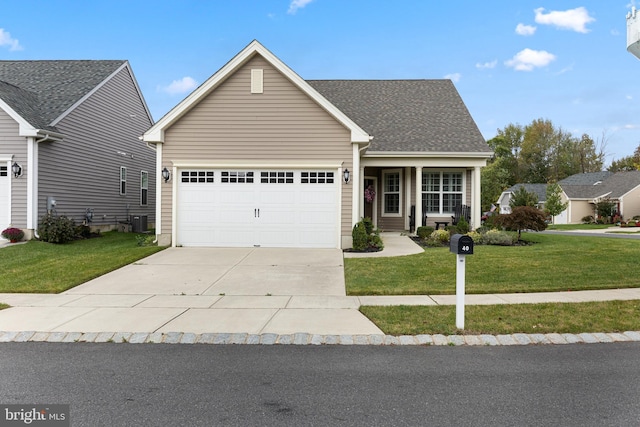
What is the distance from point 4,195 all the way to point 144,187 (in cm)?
859

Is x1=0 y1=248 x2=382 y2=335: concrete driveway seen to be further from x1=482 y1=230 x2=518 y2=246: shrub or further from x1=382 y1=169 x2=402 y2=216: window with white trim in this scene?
x1=382 y1=169 x2=402 y2=216: window with white trim

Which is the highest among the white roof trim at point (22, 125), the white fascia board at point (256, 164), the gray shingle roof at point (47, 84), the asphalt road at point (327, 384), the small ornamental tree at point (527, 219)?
the gray shingle roof at point (47, 84)

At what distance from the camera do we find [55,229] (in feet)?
48.4

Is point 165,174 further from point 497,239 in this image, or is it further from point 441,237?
point 497,239

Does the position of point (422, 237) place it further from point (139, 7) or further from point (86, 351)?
point (139, 7)

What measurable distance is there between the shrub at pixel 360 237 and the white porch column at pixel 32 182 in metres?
11.3

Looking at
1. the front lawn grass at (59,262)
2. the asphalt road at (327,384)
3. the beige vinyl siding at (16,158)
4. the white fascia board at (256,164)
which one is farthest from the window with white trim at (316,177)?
the beige vinyl siding at (16,158)

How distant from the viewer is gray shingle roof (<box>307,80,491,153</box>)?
17.3m

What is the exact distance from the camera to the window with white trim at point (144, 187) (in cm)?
2312

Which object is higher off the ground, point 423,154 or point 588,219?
point 423,154

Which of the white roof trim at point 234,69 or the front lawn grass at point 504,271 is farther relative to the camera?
the white roof trim at point 234,69

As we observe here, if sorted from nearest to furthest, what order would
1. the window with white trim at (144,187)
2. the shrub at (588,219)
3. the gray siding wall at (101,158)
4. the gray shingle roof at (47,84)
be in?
the gray shingle roof at (47,84), the gray siding wall at (101,158), the window with white trim at (144,187), the shrub at (588,219)

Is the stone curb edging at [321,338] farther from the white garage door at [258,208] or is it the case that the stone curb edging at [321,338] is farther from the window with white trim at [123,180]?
the window with white trim at [123,180]

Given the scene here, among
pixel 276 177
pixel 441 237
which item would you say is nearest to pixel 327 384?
pixel 276 177
